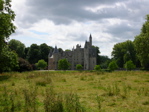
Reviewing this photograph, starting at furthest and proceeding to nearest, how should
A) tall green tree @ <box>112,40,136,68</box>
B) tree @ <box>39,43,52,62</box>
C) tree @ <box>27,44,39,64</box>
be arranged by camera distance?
tree @ <box>39,43,52,62</box> → tree @ <box>27,44,39,64</box> → tall green tree @ <box>112,40,136,68</box>

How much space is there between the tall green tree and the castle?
10091 mm

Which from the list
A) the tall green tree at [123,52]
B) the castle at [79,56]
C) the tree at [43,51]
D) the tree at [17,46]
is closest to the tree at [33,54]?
the tree at [43,51]

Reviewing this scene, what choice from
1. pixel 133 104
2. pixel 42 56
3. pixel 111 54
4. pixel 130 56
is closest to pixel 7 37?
pixel 133 104

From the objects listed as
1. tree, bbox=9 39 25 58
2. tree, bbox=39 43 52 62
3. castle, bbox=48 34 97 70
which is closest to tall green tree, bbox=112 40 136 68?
castle, bbox=48 34 97 70

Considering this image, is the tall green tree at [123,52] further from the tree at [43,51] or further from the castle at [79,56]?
the tree at [43,51]

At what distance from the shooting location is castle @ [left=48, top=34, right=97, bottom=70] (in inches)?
3199

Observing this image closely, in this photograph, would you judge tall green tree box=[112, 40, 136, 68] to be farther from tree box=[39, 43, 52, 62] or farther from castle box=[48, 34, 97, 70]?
tree box=[39, 43, 52, 62]

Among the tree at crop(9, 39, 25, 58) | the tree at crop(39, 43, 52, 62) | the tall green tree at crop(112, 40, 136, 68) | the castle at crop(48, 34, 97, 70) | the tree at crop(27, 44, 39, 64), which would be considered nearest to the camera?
the tall green tree at crop(112, 40, 136, 68)

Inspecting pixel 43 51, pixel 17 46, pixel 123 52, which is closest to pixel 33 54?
pixel 43 51

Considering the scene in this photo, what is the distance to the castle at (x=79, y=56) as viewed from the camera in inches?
3199

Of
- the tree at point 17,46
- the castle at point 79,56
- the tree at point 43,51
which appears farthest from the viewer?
the tree at point 43,51

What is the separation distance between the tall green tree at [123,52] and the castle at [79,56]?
10091 millimetres

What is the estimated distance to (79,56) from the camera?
86.8 meters

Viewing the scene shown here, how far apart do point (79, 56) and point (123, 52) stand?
23.1m
